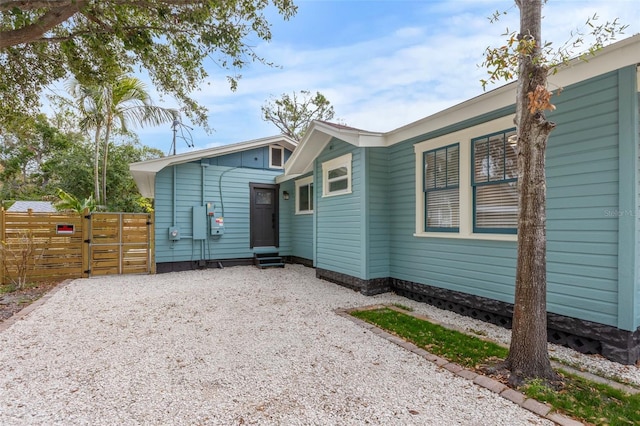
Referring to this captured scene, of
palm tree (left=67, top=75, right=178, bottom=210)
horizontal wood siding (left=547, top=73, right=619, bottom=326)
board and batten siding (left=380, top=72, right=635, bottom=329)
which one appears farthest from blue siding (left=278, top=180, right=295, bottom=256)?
horizontal wood siding (left=547, top=73, right=619, bottom=326)

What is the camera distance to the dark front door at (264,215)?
993cm

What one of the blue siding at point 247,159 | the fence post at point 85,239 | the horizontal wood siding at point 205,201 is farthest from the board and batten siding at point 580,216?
the fence post at point 85,239

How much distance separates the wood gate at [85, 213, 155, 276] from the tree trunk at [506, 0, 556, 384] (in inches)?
328

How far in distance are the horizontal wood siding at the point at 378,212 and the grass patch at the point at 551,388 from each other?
1.87m

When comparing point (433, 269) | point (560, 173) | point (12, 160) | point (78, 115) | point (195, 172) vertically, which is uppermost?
point (78, 115)

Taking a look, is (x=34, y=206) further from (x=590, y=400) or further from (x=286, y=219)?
(x=590, y=400)

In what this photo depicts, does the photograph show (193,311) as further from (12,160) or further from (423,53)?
(12,160)

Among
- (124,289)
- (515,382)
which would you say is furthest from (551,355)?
(124,289)

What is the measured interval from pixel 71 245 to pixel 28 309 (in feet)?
9.86

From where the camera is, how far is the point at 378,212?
19.6 feet

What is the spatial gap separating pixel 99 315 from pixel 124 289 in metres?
1.91

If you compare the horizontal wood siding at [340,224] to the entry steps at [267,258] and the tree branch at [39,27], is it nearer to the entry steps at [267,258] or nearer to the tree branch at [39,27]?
the entry steps at [267,258]

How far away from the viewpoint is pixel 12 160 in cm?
1730

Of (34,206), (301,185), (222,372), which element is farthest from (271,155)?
(34,206)
